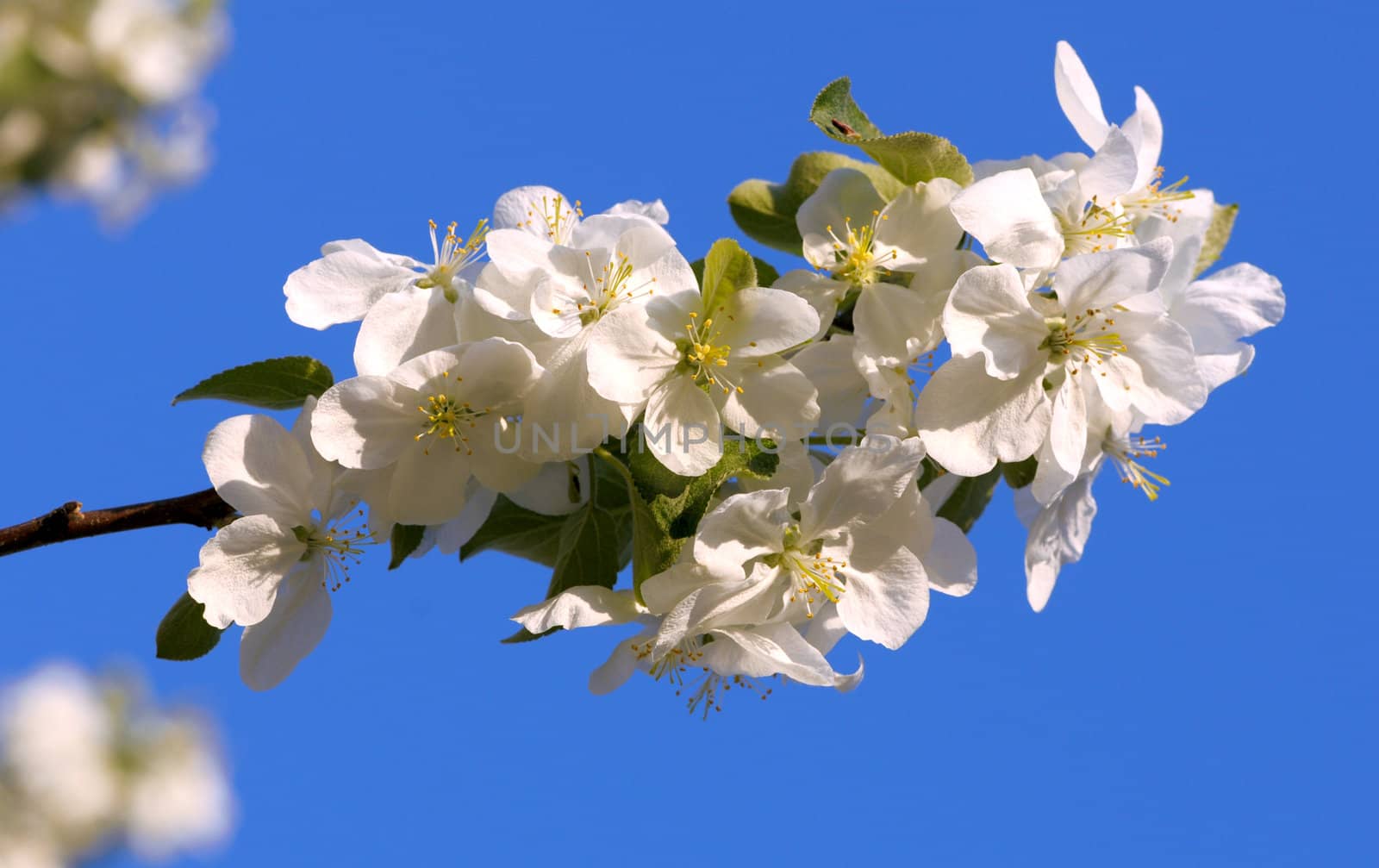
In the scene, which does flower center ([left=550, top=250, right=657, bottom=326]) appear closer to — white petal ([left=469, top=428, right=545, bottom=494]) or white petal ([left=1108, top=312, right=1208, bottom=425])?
white petal ([left=469, top=428, right=545, bottom=494])

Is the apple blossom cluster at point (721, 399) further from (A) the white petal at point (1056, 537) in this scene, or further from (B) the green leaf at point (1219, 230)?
(B) the green leaf at point (1219, 230)

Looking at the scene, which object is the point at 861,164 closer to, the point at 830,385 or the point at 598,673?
the point at 830,385

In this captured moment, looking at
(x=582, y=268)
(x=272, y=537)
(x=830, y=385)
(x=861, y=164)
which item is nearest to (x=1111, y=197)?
(x=861, y=164)

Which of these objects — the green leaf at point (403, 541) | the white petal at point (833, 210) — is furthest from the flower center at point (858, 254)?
the green leaf at point (403, 541)

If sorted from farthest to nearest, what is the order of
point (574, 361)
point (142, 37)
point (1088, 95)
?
point (142, 37) < point (1088, 95) < point (574, 361)

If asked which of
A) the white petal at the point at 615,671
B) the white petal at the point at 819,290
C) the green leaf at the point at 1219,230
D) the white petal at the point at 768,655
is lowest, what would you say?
the white petal at the point at 768,655

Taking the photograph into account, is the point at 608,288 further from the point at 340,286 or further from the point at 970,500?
the point at 970,500

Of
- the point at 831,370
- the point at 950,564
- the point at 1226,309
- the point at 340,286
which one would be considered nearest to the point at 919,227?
the point at 831,370
